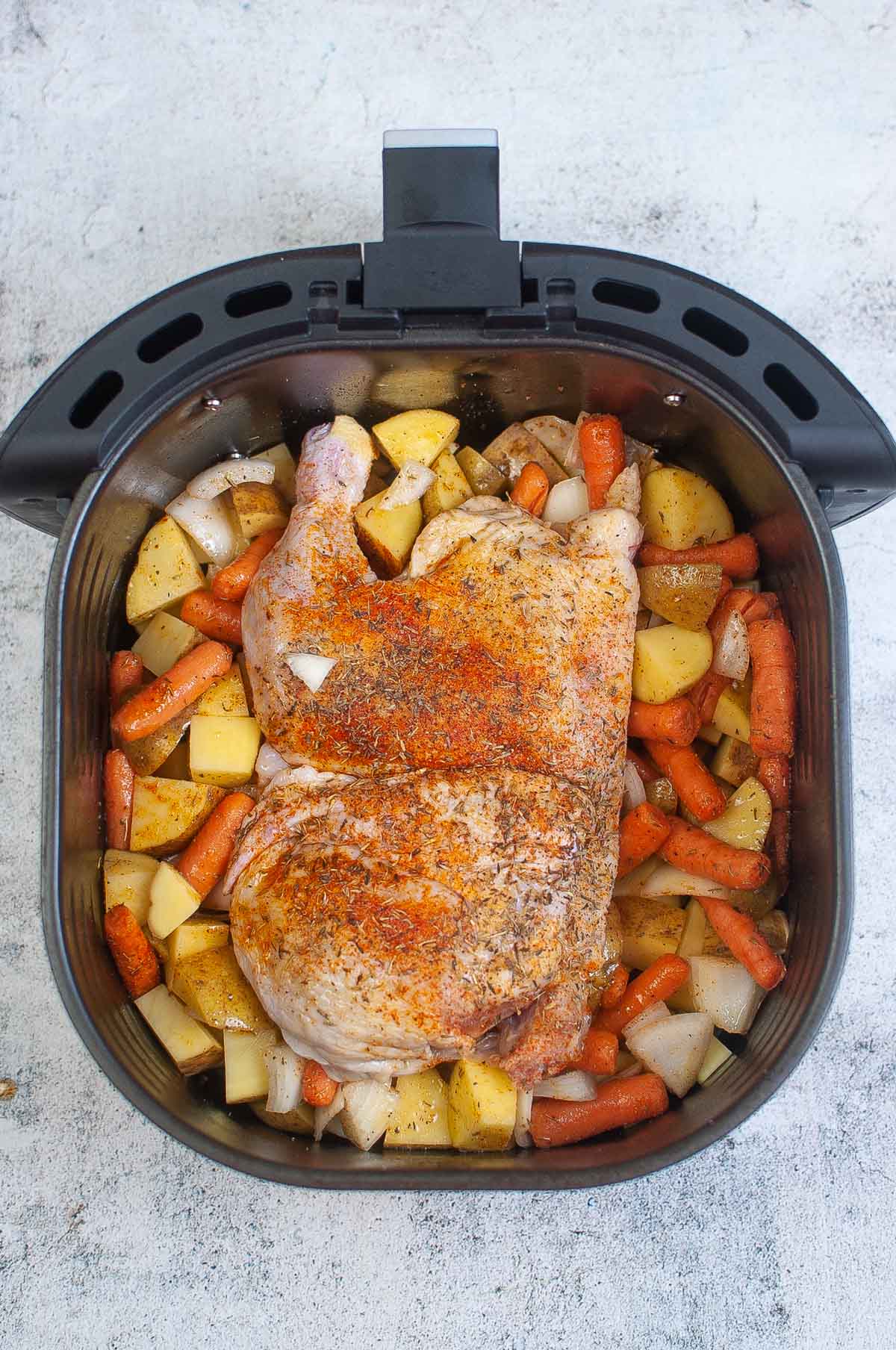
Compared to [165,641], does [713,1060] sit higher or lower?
lower

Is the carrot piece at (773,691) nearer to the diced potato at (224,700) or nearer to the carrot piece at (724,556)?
the carrot piece at (724,556)

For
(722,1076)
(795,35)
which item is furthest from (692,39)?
(722,1076)

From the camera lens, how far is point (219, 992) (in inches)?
80.0

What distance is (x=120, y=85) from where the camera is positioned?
8.22 feet

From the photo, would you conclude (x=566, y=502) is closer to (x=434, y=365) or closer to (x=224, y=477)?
(x=434, y=365)

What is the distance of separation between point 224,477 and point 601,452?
0.78 m

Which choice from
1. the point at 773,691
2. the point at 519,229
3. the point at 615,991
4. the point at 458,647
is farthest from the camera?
the point at 519,229

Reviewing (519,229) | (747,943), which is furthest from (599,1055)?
(519,229)

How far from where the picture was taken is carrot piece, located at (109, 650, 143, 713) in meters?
2.13

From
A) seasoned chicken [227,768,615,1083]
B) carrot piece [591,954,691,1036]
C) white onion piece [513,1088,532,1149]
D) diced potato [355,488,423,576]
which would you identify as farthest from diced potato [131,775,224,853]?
carrot piece [591,954,691,1036]

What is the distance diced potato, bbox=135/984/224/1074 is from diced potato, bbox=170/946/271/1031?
28 millimetres

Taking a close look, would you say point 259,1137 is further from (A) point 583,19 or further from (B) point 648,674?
(A) point 583,19

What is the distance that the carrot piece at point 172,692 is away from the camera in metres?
2.06

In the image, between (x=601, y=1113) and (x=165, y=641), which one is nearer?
(x=601, y=1113)
